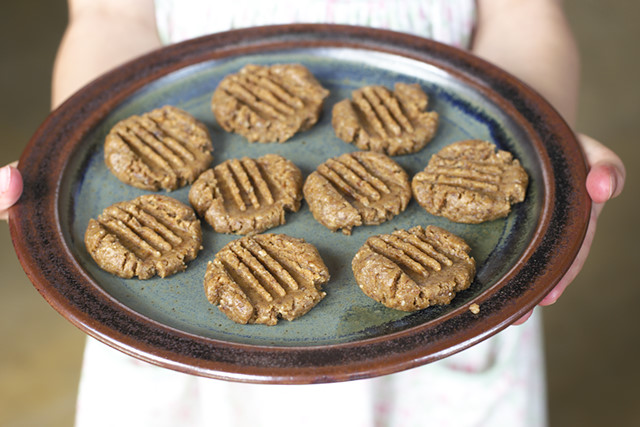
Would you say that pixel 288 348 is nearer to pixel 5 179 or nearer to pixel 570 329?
pixel 5 179

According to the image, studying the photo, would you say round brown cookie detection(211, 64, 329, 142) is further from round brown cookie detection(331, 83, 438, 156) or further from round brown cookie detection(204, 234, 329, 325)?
round brown cookie detection(204, 234, 329, 325)

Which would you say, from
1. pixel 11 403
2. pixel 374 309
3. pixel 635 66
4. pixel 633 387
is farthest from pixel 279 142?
pixel 635 66

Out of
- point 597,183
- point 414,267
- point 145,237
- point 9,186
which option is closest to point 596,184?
point 597,183

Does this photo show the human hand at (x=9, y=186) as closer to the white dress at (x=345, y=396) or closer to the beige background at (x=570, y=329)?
the white dress at (x=345, y=396)

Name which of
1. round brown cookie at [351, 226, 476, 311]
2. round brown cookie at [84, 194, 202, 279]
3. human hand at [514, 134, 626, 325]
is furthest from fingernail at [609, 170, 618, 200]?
round brown cookie at [84, 194, 202, 279]

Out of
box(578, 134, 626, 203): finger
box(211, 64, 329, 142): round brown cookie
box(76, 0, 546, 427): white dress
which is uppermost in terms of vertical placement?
box(578, 134, 626, 203): finger

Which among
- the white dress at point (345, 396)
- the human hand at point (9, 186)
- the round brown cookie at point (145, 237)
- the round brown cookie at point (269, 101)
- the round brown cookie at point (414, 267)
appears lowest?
the white dress at point (345, 396)

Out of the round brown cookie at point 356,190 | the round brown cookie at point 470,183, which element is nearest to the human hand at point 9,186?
the round brown cookie at point 356,190
